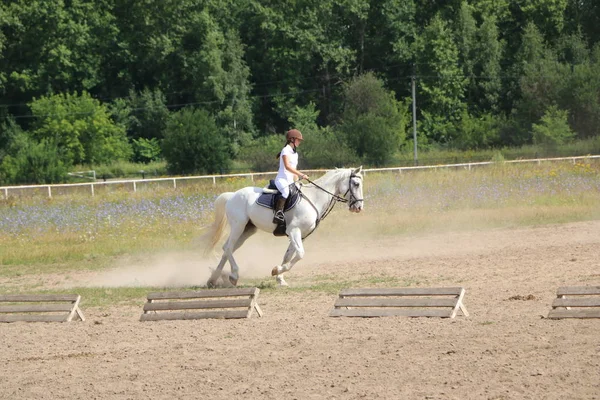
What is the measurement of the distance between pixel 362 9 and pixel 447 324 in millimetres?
70926

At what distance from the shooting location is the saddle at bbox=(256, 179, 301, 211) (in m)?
18.0

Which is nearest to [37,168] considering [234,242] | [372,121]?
[372,121]

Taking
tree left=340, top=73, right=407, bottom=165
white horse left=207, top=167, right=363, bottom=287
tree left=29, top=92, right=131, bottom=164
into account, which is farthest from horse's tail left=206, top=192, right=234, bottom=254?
tree left=29, top=92, right=131, bottom=164

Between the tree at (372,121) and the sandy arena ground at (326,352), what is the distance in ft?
143

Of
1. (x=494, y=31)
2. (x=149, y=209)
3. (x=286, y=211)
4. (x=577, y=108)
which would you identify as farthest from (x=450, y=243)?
(x=494, y=31)

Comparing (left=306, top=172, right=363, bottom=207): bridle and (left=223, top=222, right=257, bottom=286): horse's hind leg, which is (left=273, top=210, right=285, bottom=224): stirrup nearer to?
(left=223, top=222, right=257, bottom=286): horse's hind leg

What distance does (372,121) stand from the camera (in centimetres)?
6250

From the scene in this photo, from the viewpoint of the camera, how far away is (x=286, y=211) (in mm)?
18031

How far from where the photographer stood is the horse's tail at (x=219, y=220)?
18844 millimetres

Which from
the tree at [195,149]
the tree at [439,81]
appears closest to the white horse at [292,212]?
the tree at [195,149]

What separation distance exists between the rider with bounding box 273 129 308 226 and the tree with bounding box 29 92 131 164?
2194 inches

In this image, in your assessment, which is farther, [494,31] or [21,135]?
[494,31]

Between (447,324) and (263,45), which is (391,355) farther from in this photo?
(263,45)

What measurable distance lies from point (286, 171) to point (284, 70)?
63634mm
